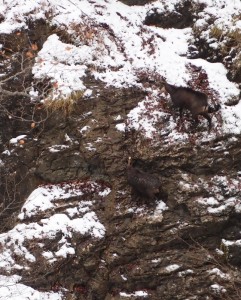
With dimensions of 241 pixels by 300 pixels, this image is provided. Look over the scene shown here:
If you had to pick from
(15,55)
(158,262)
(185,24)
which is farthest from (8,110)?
(185,24)

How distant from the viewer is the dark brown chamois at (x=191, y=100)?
895 cm

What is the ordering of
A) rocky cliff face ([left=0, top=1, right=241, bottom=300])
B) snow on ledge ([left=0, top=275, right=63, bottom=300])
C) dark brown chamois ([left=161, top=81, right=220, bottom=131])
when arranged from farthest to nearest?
1. dark brown chamois ([left=161, top=81, right=220, bottom=131])
2. rocky cliff face ([left=0, top=1, right=241, bottom=300])
3. snow on ledge ([left=0, top=275, right=63, bottom=300])

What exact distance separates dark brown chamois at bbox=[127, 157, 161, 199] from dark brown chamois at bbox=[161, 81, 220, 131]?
5.72ft

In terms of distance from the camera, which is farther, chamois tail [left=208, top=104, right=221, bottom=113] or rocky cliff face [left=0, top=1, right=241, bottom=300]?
chamois tail [left=208, top=104, right=221, bottom=113]

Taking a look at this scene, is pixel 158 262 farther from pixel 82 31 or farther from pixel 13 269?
pixel 82 31

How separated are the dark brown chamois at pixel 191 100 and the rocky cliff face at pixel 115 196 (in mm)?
295

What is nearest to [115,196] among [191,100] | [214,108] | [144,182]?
[144,182]

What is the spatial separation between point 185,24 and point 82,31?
301 cm

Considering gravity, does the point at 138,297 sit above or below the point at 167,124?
below

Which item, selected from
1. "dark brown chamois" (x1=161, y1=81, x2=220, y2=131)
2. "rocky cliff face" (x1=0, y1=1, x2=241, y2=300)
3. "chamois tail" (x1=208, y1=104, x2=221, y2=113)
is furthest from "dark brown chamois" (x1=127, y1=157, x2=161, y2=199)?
"chamois tail" (x1=208, y1=104, x2=221, y2=113)

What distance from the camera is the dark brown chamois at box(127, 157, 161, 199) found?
27.6 ft

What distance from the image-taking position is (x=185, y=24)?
11938 mm

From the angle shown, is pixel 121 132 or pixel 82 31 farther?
pixel 82 31

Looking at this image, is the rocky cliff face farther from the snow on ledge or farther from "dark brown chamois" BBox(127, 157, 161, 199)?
"dark brown chamois" BBox(127, 157, 161, 199)
